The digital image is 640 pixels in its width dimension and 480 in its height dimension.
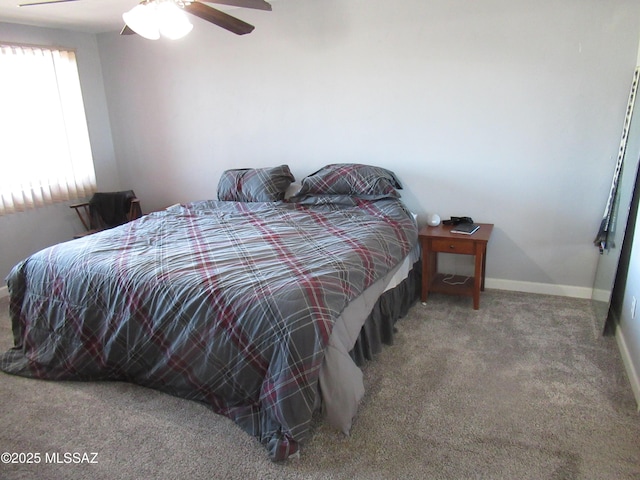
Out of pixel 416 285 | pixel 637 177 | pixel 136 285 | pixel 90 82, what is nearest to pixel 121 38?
pixel 90 82

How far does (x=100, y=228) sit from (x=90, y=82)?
1.44m

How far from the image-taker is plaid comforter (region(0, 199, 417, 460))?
1922mm

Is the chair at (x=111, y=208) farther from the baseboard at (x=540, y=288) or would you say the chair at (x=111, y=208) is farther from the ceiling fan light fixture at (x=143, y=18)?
the baseboard at (x=540, y=288)

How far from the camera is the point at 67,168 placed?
4.23m

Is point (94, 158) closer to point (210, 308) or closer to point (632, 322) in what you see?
point (210, 308)

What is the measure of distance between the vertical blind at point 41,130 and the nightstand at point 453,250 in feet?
10.8

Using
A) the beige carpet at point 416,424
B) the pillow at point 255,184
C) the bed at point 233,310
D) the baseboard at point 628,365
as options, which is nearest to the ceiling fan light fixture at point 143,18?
the bed at point 233,310

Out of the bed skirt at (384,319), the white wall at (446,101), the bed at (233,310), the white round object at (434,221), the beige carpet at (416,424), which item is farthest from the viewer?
the white round object at (434,221)

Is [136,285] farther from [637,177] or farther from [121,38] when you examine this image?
[121,38]

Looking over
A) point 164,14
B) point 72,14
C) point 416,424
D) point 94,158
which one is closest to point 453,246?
point 416,424

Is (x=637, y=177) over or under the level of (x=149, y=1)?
under

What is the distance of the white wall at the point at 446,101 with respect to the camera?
3.03 metres

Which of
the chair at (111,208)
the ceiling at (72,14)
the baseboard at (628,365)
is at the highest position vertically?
the ceiling at (72,14)

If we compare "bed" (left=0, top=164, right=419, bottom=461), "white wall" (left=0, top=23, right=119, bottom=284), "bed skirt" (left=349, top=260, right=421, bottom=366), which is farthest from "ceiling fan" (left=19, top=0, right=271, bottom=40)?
"white wall" (left=0, top=23, right=119, bottom=284)
